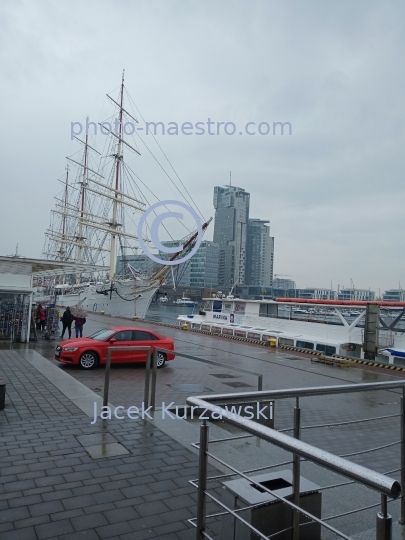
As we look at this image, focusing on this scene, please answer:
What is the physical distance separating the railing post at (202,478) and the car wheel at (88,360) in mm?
10803

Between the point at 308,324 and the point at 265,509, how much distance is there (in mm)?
22802

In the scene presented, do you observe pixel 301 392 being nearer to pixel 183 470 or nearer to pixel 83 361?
pixel 183 470

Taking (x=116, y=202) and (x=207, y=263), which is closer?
(x=207, y=263)

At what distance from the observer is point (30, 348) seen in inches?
679

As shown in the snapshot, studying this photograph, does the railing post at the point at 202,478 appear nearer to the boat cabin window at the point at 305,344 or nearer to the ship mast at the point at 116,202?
the boat cabin window at the point at 305,344

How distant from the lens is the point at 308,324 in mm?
25141

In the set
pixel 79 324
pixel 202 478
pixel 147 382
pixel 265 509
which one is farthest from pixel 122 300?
pixel 265 509

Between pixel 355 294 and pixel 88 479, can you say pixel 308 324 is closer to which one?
pixel 88 479

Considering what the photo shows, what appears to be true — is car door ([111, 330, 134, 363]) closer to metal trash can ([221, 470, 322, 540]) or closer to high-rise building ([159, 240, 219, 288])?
metal trash can ([221, 470, 322, 540])

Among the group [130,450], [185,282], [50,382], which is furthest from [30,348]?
[185,282]

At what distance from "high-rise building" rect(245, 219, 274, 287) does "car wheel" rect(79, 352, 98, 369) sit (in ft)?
246

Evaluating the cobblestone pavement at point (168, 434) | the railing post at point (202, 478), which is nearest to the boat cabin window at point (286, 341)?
the cobblestone pavement at point (168, 434)

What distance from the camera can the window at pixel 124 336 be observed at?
1424 centimetres

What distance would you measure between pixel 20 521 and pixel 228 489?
A: 6.49 ft
